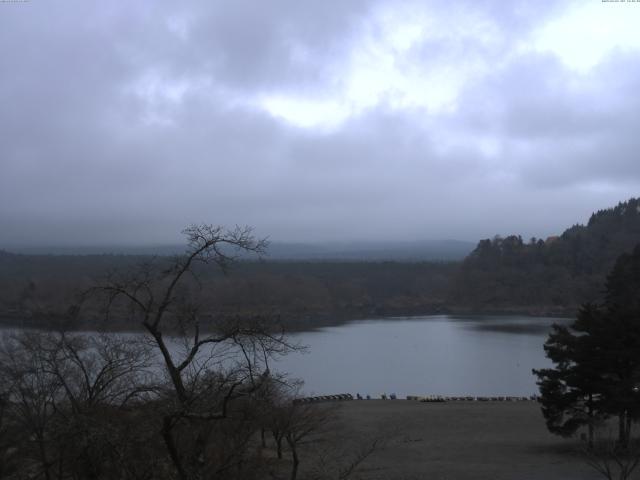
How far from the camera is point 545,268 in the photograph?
77812 millimetres

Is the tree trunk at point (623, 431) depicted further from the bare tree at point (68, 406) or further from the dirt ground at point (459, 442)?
the bare tree at point (68, 406)

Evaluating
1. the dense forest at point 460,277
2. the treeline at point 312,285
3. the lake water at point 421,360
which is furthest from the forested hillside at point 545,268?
the lake water at point 421,360

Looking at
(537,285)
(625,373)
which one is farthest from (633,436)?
(537,285)

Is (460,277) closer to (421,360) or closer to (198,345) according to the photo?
(421,360)

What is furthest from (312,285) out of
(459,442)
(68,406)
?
(68,406)

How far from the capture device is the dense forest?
69.2m

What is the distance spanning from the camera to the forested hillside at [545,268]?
72.8 meters

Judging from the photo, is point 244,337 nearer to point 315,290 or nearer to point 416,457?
point 416,457

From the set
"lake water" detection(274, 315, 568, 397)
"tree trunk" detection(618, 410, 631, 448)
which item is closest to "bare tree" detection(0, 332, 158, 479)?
"tree trunk" detection(618, 410, 631, 448)

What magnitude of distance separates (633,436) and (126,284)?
44.7 ft

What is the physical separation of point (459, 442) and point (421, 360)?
1907cm

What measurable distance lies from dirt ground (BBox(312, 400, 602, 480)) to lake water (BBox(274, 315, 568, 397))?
12.5 ft

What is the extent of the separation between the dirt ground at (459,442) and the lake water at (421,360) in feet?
12.5

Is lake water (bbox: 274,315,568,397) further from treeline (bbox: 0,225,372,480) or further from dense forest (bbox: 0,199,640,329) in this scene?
treeline (bbox: 0,225,372,480)
